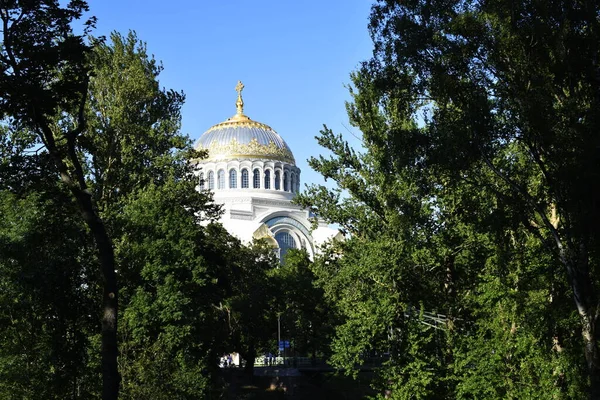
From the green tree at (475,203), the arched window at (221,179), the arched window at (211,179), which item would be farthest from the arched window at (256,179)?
the green tree at (475,203)

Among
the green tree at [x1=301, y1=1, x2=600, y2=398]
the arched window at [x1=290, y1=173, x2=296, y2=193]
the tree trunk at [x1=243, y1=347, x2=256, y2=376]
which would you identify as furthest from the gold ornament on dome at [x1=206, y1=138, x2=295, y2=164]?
the green tree at [x1=301, y1=1, x2=600, y2=398]

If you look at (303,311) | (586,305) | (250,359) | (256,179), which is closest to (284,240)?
(256,179)

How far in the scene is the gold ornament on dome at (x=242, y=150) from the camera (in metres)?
66.2

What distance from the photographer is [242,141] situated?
2638 inches

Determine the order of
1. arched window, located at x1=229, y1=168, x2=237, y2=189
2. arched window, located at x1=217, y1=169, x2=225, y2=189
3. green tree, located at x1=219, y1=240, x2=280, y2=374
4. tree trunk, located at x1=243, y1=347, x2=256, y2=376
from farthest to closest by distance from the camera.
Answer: arched window, located at x1=229, y1=168, x2=237, y2=189, arched window, located at x1=217, y1=169, x2=225, y2=189, tree trunk, located at x1=243, y1=347, x2=256, y2=376, green tree, located at x1=219, y1=240, x2=280, y2=374

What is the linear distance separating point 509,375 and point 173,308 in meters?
8.52

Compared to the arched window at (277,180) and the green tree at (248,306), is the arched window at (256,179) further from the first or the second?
the green tree at (248,306)

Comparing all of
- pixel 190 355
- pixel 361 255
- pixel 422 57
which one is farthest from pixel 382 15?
pixel 190 355

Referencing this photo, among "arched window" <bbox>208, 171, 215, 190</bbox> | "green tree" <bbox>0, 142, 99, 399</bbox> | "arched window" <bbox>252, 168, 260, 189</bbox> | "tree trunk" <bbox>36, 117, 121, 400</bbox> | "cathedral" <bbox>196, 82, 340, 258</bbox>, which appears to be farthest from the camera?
"arched window" <bbox>252, 168, 260, 189</bbox>

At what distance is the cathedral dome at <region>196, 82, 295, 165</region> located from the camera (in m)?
66.3

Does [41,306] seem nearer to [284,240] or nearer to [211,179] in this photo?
[284,240]

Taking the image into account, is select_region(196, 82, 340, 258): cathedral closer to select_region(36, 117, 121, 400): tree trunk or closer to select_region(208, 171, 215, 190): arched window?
select_region(208, 171, 215, 190): arched window

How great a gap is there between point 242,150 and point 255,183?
288 cm

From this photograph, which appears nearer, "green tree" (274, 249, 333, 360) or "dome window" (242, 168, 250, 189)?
"green tree" (274, 249, 333, 360)
